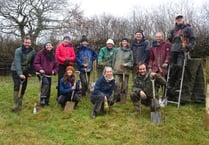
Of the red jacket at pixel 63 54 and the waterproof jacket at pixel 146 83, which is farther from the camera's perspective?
the red jacket at pixel 63 54

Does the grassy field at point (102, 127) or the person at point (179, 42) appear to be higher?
the person at point (179, 42)

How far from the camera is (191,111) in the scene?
7027mm

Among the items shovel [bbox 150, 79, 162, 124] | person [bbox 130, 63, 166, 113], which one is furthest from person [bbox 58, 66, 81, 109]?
shovel [bbox 150, 79, 162, 124]

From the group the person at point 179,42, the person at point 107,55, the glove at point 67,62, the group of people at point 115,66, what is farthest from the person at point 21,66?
the person at point 179,42

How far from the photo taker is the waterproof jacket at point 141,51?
24.7ft

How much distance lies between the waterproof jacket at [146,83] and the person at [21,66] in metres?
2.68

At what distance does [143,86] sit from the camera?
6.66 meters

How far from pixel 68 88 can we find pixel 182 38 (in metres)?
2.93

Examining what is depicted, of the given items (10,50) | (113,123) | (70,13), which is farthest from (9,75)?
(113,123)

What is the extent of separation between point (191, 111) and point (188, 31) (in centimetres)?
186

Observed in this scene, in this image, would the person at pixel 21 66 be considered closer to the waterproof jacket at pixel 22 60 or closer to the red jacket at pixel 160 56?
the waterproof jacket at pixel 22 60

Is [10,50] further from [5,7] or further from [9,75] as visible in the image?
[5,7]

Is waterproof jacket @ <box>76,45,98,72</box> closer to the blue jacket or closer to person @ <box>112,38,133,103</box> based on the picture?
person @ <box>112,38,133,103</box>

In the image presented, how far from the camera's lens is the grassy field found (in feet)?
17.0
